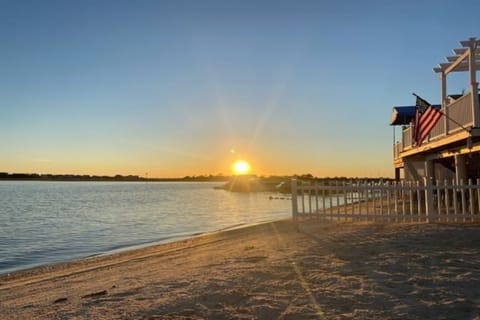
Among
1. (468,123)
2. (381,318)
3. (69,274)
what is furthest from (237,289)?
(468,123)

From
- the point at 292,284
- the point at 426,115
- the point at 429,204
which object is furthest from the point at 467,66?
the point at 292,284

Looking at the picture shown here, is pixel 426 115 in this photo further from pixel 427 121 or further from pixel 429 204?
pixel 429 204

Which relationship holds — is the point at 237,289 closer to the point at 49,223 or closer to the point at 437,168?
the point at 437,168

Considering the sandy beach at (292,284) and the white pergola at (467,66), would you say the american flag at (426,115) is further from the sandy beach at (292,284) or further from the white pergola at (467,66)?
the sandy beach at (292,284)

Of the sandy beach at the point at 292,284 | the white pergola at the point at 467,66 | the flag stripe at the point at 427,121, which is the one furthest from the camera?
the flag stripe at the point at 427,121

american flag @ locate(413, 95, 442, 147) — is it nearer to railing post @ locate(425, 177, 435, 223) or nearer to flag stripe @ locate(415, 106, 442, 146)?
flag stripe @ locate(415, 106, 442, 146)

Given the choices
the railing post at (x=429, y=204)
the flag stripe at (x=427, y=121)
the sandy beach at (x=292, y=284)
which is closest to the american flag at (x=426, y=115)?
the flag stripe at (x=427, y=121)

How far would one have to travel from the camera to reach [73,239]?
19078 mm

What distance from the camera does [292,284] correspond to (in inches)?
238

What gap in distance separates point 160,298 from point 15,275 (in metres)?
7.31

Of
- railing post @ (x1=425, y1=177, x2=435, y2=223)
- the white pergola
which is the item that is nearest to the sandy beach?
railing post @ (x1=425, y1=177, x2=435, y2=223)

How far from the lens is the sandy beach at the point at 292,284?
493 cm

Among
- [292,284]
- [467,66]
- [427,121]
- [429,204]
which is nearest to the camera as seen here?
[292,284]

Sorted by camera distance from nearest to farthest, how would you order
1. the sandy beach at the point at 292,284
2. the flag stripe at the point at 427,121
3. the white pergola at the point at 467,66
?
the sandy beach at the point at 292,284, the white pergola at the point at 467,66, the flag stripe at the point at 427,121
